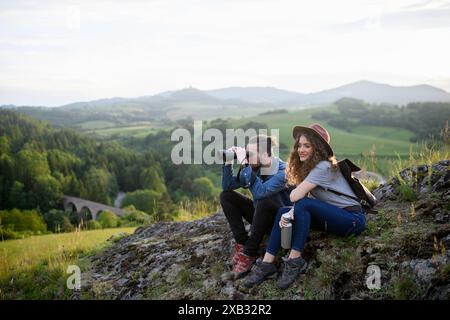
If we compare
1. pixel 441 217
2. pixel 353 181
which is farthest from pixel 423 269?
pixel 353 181

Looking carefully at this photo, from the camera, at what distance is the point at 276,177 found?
4855 millimetres

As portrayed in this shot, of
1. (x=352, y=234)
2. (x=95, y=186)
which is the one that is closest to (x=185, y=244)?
(x=352, y=234)

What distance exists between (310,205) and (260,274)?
1.11 m

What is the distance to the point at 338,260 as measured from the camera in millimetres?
4703

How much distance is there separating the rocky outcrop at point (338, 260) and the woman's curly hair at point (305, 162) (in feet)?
3.32

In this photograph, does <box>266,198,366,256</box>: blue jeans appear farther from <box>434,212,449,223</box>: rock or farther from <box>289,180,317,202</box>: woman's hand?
<box>434,212,449,223</box>: rock

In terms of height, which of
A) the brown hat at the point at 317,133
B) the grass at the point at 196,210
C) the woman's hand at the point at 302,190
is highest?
the brown hat at the point at 317,133

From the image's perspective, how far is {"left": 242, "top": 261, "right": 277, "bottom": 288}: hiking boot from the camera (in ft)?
15.6

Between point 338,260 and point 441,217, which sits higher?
point 441,217

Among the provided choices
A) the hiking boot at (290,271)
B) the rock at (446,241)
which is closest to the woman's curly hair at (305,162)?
the hiking boot at (290,271)

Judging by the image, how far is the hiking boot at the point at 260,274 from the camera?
476 centimetres

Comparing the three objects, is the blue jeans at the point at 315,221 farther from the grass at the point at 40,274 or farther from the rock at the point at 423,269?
the grass at the point at 40,274

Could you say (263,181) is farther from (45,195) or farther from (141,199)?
(45,195)
